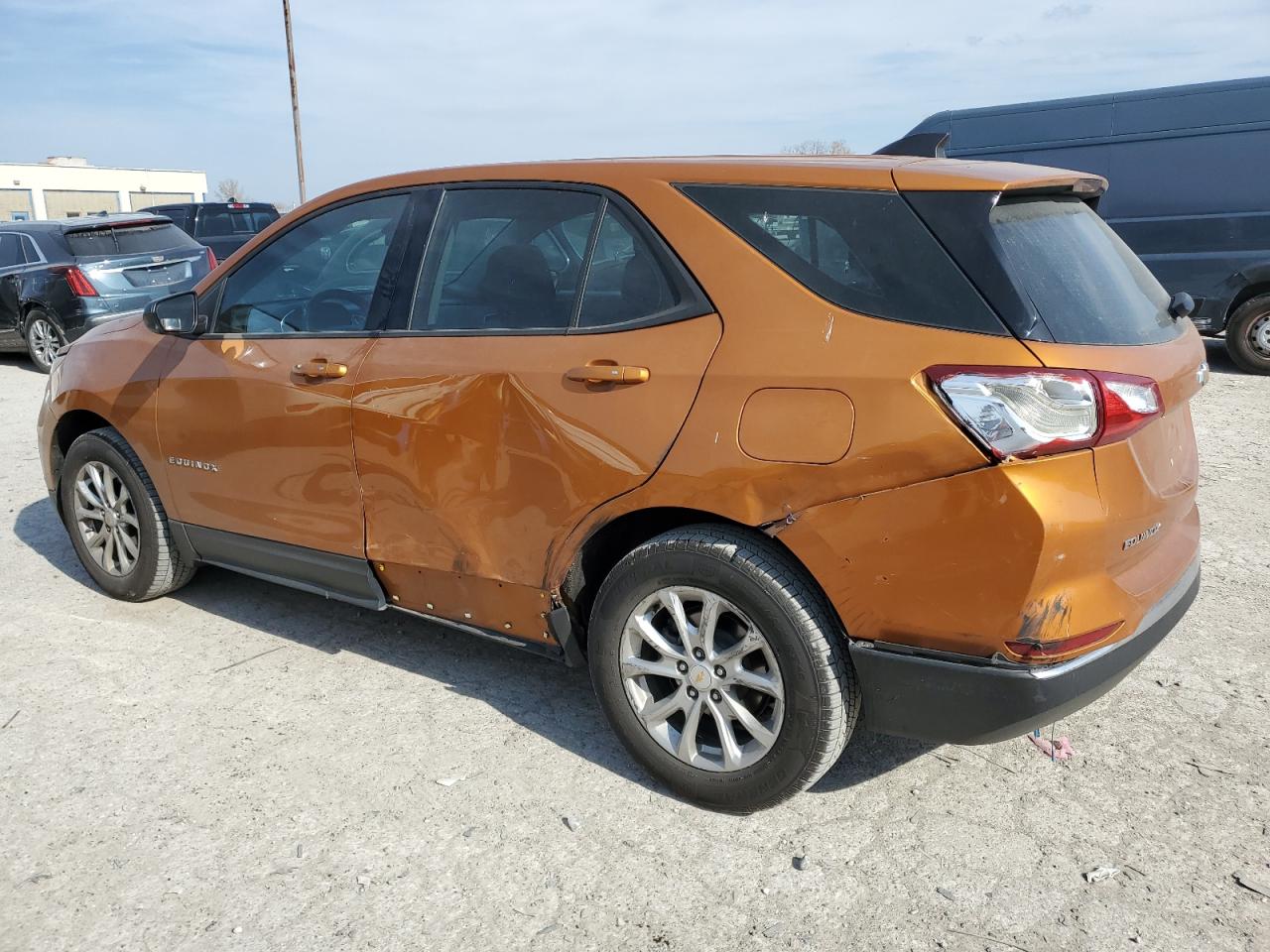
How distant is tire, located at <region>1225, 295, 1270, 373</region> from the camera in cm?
945

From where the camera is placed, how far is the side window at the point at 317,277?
3.67m

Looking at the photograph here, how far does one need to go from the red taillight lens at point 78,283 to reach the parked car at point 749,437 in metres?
8.65

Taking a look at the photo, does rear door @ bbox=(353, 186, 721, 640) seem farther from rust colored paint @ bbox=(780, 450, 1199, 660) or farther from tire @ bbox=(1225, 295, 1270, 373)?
tire @ bbox=(1225, 295, 1270, 373)

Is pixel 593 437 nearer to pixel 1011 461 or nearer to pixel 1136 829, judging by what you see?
pixel 1011 461

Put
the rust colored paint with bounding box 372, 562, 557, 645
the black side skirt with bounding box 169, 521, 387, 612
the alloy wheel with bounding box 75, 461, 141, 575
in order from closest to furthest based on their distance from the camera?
the rust colored paint with bounding box 372, 562, 557, 645 → the black side skirt with bounding box 169, 521, 387, 612 → the alloy wheel with bounding box 75, 461, 141, 575

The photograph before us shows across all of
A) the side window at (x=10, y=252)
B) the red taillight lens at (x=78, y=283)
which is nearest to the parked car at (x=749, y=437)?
the red taillight lens at (x=78, y=283)

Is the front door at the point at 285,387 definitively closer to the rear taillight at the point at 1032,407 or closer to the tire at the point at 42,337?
the rear taillight at the point at 1032,407

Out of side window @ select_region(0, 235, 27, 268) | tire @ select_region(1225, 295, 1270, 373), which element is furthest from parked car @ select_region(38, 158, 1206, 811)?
side window @ select_region(0, 235, 27, 268)

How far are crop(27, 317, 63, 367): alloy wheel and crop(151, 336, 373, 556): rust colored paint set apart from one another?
8.58m

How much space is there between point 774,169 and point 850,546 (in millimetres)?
1073

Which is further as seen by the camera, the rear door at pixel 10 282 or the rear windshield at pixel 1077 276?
the rear door at pixel 10 282

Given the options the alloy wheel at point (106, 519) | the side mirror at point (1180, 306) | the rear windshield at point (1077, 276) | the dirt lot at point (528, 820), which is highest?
the rear windshield at point (1077, 276)

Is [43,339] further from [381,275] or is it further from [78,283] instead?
[381,275]

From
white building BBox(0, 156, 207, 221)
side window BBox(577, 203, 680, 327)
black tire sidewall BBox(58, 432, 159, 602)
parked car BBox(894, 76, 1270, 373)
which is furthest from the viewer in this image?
white building BBox(0, 156, 207, 221)
